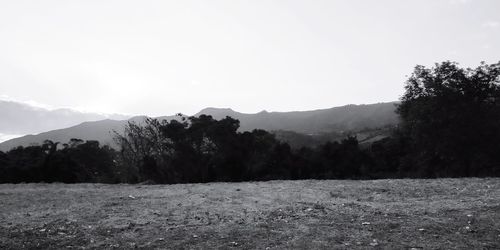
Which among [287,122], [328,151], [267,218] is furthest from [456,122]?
[287,122]

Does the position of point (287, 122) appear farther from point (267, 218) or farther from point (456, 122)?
point (267, 218)

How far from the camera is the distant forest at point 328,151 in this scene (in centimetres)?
2348

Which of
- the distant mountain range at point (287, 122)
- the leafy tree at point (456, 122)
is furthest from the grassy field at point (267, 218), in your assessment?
the distant mountain range at point (287, 122)

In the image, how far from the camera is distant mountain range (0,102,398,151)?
426 feet

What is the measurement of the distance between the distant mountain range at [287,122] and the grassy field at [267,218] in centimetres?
11345

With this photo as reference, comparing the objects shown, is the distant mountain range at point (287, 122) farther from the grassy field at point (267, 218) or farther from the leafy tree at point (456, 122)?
the grassy field at point (267, 218)

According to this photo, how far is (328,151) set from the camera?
94.8ft

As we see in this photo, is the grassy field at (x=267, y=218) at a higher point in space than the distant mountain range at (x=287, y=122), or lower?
lower

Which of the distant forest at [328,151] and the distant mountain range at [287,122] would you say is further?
the distant mountain range at [287,122]

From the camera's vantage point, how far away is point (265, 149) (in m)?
27.5

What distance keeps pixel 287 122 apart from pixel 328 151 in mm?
118546

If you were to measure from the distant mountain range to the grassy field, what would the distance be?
113m

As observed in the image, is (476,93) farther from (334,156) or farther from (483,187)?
(483,187)

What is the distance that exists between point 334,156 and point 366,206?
18224 mm
